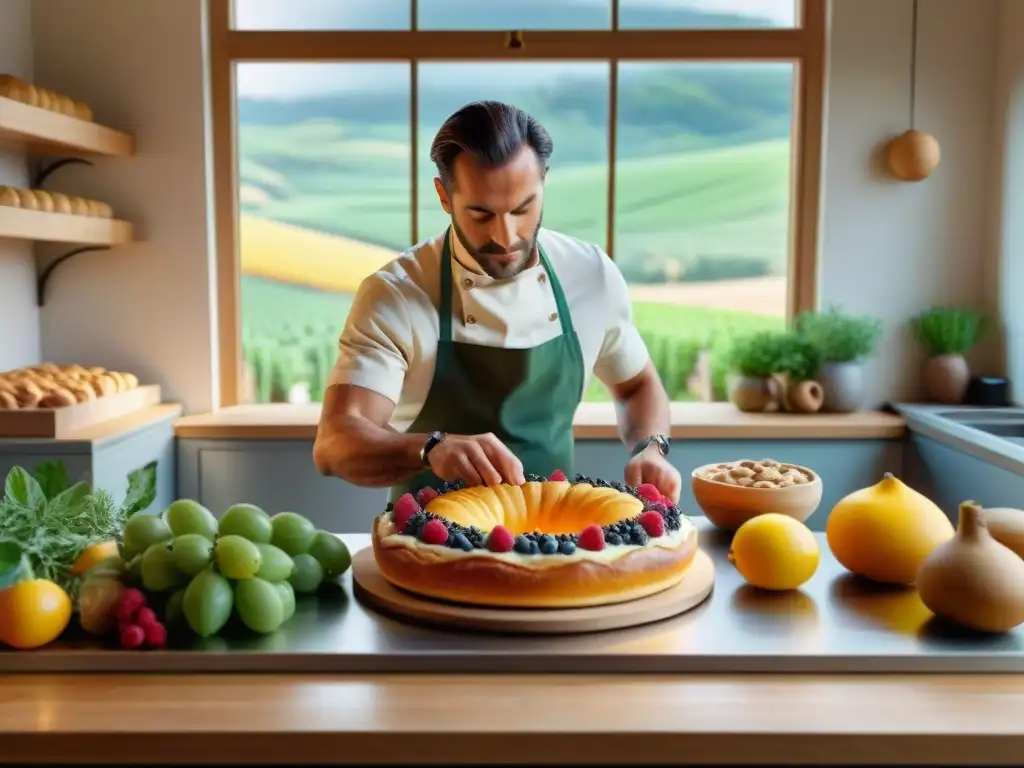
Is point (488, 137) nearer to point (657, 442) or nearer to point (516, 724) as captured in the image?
point (657, 442)

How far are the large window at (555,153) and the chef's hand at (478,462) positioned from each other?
7.63ft

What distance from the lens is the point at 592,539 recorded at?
133 centimetres

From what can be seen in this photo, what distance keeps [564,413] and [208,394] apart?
1961 mm

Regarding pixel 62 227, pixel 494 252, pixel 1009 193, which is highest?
pixel 1009 193

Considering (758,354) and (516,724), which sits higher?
(758,354)

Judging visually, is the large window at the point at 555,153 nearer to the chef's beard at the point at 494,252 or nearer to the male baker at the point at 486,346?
the male baker at the point at 486,346

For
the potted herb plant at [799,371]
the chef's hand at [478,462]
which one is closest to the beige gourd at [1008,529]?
the chef's hand at [478,462]

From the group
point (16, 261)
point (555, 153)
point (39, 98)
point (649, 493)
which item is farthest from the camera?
point (555, 153)

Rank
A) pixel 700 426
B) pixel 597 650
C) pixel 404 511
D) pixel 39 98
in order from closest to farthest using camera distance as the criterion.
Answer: pixel 597 650 < pixel 404 511 < pixel 39 98 < pixel 700 426

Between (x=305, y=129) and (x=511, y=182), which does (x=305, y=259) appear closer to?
(x=305, y=129)

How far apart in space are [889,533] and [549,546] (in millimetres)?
523

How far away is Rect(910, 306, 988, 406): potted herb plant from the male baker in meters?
1.81

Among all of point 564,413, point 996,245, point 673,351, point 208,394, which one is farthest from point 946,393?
point 208,394

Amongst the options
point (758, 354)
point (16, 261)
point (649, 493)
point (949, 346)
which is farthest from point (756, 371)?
point (16, 261)
